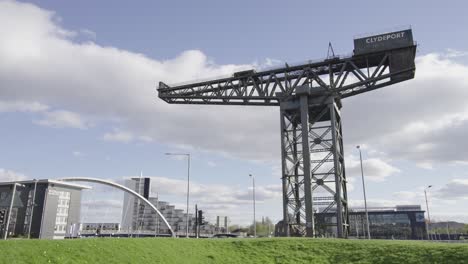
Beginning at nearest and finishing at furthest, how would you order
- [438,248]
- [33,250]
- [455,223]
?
[33,250], [438,248], [455,223]

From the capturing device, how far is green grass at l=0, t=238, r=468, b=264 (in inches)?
830

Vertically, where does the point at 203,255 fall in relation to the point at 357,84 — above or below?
below

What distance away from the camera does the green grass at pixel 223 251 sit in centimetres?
2109

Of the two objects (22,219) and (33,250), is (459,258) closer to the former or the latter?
(33,250)

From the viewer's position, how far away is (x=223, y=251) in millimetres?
31109

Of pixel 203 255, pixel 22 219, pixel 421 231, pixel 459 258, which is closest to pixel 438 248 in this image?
pixel 459 258

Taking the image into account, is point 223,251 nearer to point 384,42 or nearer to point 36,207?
point 384,42

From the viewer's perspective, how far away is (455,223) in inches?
7308

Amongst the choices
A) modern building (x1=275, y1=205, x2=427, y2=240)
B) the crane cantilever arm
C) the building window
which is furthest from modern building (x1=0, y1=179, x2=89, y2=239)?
modern building (x1=275, y1=205, x2=427, y2=240)

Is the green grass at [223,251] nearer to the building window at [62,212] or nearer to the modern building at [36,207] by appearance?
the modern building at [36,207]

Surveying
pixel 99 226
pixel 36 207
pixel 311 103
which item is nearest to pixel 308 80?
pixel 311 103

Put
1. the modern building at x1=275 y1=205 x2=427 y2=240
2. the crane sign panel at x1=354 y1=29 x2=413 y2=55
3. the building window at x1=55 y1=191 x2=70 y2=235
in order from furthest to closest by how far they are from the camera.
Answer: the modern building at x1=275 y1=205 x2=427 y2=240 → the building window at x1=55 y1=191 x2=70 y2=235 → the crane sign panel at x1=354 y1=29 x2=413 y2=55

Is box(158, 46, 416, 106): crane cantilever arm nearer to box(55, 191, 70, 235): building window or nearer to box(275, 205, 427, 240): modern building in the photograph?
box(55, 191, 70, 235): building window

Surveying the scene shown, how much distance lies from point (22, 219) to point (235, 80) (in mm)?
53423
